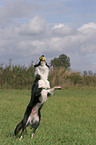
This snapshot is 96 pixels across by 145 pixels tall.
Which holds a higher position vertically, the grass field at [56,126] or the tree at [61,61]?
the tree at [61,61]

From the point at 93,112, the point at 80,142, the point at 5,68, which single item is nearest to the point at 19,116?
the point at 93,112

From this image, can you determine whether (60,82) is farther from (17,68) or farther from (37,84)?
(37,84)

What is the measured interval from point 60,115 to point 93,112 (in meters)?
1.82

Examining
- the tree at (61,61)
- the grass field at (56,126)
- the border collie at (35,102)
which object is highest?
the tree at (61,61)

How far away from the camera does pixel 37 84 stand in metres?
5.41

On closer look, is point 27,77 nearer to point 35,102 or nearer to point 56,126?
point 56,126

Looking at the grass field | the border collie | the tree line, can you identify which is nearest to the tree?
the tree line

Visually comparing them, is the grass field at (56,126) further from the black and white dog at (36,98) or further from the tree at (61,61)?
the tree at (61,61)

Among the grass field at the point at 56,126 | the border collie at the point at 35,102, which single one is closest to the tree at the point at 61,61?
the grass field at the point at 56,126

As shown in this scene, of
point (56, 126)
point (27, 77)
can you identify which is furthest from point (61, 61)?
point (56, 126)

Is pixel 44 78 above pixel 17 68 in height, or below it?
below

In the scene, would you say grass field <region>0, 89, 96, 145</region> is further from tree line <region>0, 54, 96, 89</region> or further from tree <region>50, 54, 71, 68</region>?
tree <region>50, 54, 71, 68</region>

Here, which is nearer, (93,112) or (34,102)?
(34,102)

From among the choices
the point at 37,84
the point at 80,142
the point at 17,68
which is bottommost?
the point at 80,142
